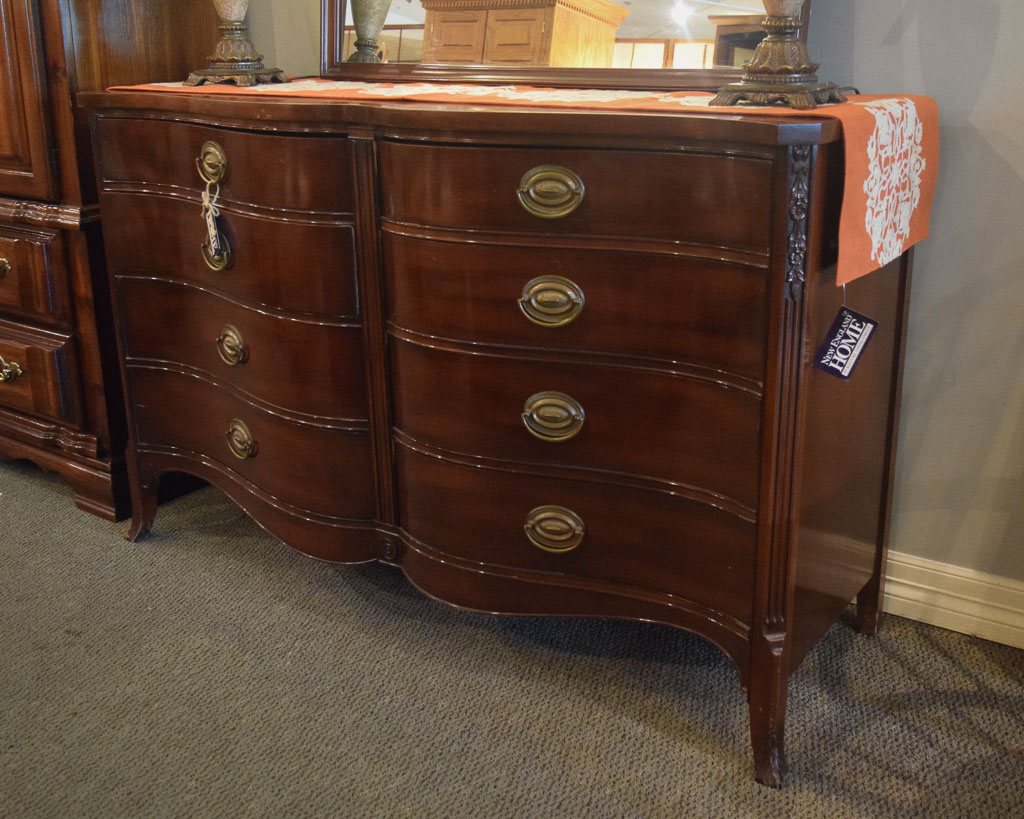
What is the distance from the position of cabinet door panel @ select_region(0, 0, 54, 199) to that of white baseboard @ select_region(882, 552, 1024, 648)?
1.84 metres

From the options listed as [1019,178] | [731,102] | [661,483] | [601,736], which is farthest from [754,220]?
[601,736]

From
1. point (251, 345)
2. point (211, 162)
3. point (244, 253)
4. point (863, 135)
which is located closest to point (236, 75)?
point (211, 162)

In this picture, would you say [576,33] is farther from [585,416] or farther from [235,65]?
[585,416]

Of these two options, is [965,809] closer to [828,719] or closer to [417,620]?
[828,719]

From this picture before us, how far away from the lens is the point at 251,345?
1.70 metres

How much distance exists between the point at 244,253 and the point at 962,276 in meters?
1.17

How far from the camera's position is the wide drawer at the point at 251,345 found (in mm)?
1594

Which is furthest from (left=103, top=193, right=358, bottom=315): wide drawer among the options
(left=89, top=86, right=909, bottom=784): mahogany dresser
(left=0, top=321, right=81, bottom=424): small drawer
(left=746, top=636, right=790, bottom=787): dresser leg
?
(left=746, top=636, right=790, bottom=787): dresser leg

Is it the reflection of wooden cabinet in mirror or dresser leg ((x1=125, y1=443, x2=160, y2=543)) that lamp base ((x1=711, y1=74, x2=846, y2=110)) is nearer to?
the reflection of wooden cabinet in mirror

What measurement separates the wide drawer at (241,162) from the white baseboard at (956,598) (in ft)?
3.91

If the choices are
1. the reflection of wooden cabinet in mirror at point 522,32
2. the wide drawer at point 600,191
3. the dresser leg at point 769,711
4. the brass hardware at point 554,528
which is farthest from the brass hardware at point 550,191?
the dresser leg at point 769,711

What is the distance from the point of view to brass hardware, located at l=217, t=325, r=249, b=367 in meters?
1.72

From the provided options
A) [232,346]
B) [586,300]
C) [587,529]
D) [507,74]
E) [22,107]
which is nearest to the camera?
[586,300]

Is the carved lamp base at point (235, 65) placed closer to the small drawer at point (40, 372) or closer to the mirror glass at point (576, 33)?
the mirror glass at point (576, 33)
